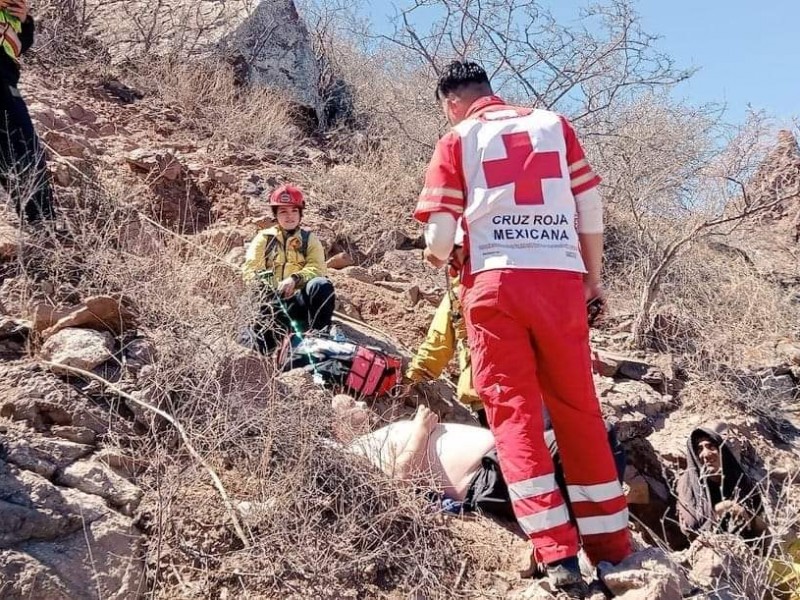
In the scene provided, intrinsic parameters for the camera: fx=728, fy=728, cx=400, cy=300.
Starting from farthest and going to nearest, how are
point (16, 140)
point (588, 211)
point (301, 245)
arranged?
point (301, 245)
point (16, 140)
point (588, 211)

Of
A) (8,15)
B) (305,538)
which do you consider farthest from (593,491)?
(8,15)

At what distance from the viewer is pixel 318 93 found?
376 inches

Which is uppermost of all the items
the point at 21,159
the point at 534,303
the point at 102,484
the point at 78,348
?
the point at 534,303

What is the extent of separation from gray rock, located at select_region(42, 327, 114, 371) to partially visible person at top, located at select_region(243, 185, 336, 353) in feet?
3.88

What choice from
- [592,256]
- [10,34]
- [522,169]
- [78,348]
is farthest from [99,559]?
[10,34]

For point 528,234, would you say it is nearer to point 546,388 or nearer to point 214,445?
point 546,388

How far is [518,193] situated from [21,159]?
2.63 meters

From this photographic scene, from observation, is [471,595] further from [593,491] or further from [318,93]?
[318,93]

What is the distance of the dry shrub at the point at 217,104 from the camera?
7629mm

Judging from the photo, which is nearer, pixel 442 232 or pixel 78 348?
pixel 442 232

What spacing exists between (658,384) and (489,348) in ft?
11.1

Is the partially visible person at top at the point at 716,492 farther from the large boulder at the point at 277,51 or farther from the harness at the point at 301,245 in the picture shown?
the large boulder at the point at 277,51

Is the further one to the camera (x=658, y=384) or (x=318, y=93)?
(x=318, y=93)

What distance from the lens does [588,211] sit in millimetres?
2764
